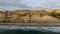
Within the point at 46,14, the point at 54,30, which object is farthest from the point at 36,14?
the point at 54,30

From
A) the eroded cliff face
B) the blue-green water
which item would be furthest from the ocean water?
the eroded cliff face

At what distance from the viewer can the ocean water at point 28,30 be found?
10102 mm

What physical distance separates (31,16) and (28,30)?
751 mm

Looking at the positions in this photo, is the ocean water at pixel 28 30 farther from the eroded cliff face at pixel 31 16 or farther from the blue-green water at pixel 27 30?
the eroded cliff face at pixel 31 16

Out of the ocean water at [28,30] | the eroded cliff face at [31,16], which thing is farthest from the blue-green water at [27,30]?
the eroded cliff face at [31,16]

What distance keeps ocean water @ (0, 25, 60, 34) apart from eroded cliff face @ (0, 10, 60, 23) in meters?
0.34

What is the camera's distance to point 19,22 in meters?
10.5

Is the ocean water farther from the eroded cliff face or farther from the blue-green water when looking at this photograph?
the eroded cliff face

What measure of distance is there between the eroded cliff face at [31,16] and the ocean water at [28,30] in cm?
34

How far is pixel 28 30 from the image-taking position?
10258 millimetres

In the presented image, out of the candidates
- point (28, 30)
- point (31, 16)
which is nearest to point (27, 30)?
point (28, 30)

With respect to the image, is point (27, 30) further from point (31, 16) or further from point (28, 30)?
point (31, 16)

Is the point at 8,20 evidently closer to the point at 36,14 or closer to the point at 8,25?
the point at 8,25

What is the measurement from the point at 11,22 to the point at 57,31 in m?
2.23
